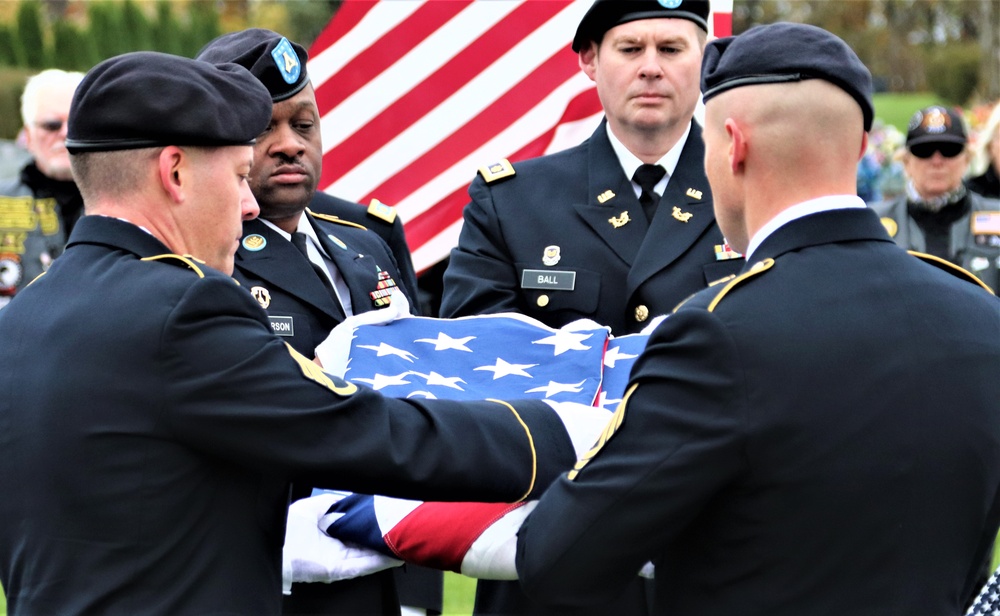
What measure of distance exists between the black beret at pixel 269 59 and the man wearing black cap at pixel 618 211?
0.69 metres

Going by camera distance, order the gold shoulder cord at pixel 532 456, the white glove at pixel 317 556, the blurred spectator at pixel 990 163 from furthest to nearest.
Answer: the blurred spectator at pixel 990 163 < the white glove at pixel 317 556 < the gold shoulder cord at pixel 532 456

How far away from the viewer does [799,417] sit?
2303 millimetres

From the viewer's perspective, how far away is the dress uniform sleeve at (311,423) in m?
2.43

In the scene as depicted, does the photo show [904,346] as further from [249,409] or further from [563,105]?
[563,105]

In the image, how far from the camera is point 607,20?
4055 mm

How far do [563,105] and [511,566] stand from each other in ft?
11.5

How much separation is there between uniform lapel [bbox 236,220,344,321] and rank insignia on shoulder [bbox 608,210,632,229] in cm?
83

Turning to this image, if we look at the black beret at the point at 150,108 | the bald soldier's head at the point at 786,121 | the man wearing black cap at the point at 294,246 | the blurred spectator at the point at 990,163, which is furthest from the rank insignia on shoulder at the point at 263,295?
the blurred spectator at the point at 990,163

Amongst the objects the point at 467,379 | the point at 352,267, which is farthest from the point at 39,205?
the point at 467,379

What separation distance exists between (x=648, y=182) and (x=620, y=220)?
0.15 meters

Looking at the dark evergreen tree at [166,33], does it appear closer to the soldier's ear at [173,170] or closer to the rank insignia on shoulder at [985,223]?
the rank insignia on shoulder at [985,223]

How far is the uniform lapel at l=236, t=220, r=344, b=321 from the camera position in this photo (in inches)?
141

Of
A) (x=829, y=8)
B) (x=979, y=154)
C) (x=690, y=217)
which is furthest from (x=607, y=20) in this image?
(x=829, y=8)

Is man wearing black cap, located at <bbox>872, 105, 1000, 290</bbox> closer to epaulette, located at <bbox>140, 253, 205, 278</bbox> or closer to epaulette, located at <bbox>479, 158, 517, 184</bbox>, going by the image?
epaulette, located at <bbox>479, 158, 517, 184</bbox>
